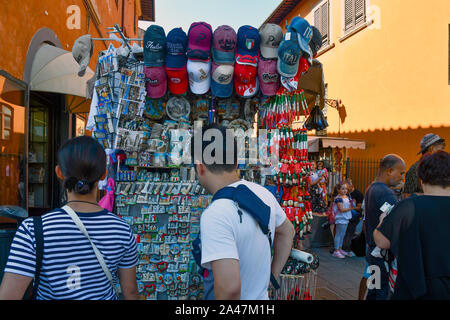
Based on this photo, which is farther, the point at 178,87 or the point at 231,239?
the point at 178,87

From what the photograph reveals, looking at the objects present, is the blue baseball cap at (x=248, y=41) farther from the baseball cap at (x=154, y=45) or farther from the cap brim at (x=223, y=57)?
the baseball cap at (x=154, y=45)

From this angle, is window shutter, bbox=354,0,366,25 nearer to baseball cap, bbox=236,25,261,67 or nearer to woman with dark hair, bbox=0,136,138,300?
baseball cap, bbox=236,25,261,67

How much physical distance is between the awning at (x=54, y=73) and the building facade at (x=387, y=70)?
8.29 metres

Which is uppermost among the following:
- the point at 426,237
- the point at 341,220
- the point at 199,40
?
the point at 199,40

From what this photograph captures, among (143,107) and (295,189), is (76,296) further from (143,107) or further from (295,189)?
(295,189)

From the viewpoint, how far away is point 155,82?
3.55 m

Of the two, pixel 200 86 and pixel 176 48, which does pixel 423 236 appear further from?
pixel 176 48

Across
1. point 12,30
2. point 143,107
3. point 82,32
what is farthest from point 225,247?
point 82,32

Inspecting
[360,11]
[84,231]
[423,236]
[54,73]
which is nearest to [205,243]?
[84,231]

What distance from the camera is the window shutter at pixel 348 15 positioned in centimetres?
1109

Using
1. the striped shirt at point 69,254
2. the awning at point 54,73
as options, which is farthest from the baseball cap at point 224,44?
the awning at point 54,73

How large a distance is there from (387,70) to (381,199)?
7978mm

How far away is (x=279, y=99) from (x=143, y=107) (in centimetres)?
166

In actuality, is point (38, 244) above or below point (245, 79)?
below
